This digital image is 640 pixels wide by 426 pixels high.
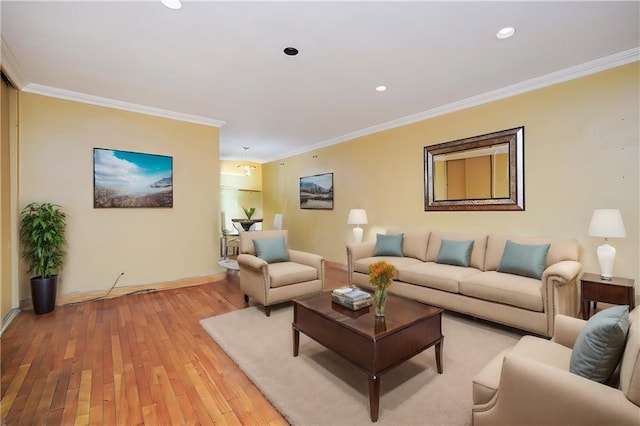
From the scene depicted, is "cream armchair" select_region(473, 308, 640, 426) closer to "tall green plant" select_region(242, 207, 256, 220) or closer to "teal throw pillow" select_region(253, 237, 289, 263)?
"teal throw pillow" select_region(253, 237, 289, 263)

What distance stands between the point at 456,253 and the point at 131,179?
4.76 m

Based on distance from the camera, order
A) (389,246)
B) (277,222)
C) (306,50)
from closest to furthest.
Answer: (306,50), (389,246), (277,222)

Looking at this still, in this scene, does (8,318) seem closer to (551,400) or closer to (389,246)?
(389,246)

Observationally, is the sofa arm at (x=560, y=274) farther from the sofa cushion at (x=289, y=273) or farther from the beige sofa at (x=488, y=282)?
the sofa cushion at (x=289, y=273)

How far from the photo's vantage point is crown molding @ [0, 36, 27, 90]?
2821 mm

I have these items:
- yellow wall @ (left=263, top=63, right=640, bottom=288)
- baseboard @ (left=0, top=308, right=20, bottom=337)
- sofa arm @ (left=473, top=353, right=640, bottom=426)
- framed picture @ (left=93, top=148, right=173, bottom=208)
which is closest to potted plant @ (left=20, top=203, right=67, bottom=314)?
baseboard @ (left=0, top=308, right=20, bottom=337)

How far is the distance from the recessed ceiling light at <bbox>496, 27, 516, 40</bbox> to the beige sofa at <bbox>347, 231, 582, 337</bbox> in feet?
7.04

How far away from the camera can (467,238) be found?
153 inches

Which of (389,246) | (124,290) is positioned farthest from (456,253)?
(124,290)

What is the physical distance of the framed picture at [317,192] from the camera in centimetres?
650

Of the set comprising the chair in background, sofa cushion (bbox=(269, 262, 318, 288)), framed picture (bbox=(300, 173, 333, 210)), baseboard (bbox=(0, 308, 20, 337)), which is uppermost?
framed picture (bbox=(300, 173, 333, 210))

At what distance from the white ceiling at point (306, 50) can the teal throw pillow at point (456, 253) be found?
198 cm

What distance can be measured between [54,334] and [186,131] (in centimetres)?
325

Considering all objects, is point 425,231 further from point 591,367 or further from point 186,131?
point 186,131
